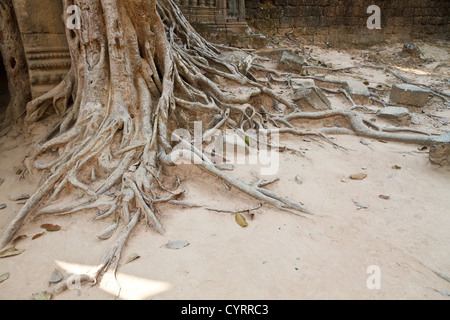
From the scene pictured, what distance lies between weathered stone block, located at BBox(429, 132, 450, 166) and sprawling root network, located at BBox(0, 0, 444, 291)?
0.62 metres

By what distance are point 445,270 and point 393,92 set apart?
4294 mm

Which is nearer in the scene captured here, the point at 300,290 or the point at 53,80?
the point at 300,290

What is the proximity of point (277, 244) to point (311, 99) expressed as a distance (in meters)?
3.11

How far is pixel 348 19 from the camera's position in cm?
925

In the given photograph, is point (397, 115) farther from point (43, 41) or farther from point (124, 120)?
point (43, 41)

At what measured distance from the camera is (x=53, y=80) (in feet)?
11.7

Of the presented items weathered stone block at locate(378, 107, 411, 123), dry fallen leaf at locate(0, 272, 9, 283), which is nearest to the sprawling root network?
dry fallen leaf at locate(0, 272, 9, 283)

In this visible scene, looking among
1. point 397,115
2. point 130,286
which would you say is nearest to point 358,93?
point 397,115

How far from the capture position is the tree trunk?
11.2 feet

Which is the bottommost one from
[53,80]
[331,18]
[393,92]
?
[393,92]

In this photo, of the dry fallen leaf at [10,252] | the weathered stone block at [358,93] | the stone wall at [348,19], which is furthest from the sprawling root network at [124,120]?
the stone wall at [348,19]
